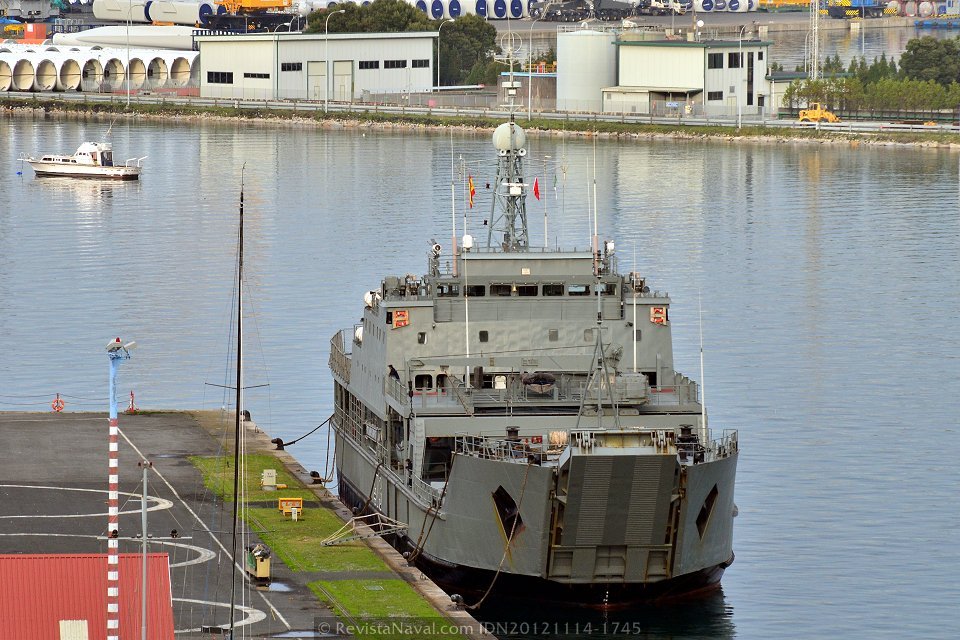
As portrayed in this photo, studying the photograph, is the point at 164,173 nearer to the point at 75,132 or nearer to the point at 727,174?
the point at 75,132

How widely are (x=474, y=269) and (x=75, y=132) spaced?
445 feet

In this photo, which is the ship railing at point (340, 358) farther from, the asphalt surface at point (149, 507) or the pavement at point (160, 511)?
the asphalt surface at point (149, 507)

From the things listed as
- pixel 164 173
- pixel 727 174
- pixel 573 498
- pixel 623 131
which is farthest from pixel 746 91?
pixel 573 498

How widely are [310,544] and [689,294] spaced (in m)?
→ 50.5

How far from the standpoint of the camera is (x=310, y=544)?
43750mm

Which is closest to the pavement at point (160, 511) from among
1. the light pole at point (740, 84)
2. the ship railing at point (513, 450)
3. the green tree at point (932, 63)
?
the ship railing at point (513, 450)

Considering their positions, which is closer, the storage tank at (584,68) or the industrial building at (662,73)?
the industrial building at (662,73)

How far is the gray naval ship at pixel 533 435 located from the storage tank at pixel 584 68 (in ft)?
414

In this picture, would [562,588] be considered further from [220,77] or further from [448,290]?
[220,77]

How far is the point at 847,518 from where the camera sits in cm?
5275

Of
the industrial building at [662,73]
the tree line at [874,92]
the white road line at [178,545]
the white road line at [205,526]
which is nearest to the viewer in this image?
the white road line at [205,526]

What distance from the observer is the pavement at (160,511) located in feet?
126

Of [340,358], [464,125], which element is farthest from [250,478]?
[464,125]

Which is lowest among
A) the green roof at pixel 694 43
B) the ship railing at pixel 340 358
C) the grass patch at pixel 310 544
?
the grass patch at pixel 310 544
